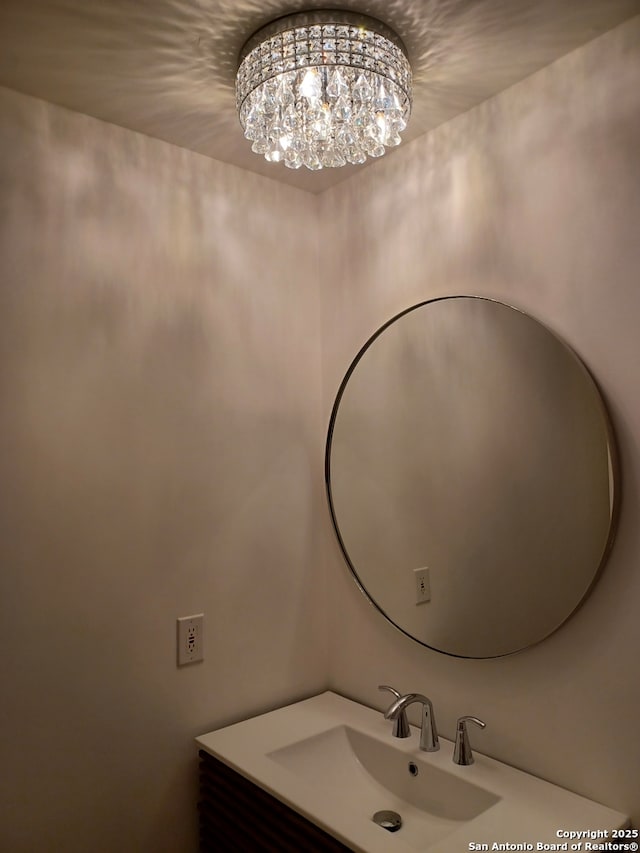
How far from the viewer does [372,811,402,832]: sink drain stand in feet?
4.57

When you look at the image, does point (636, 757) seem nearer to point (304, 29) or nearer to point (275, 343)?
point (275, 343)

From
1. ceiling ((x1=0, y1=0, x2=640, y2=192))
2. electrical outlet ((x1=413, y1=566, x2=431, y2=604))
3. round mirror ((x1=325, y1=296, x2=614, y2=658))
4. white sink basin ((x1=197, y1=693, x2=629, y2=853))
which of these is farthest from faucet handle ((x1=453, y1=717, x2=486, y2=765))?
ceiling ((x1=0, y1=0, x2=640, y2=192))

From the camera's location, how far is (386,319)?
1.77 metres

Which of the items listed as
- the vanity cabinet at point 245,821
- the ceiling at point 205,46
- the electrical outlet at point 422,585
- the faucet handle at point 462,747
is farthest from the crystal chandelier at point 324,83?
the vanity cabinet at point 245,821

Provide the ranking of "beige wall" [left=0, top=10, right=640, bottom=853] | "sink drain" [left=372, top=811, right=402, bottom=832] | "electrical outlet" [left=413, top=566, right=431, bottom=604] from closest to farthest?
"beige wall" [left=0, top=10, right=640, bottom=853], "sink drain" [left=372, top=811, right=402, bottom=832], "electrical outlet" [left=413, top=566, right=431, bottom=604]

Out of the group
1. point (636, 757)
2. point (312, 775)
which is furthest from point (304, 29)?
point (312, 775)

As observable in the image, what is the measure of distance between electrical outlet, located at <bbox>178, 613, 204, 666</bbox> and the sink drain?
0.56 meters

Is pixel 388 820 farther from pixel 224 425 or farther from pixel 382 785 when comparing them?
pixel 224 425

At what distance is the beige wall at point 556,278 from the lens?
1235 millimetres

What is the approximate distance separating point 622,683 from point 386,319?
1.04m

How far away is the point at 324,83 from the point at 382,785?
1556mm

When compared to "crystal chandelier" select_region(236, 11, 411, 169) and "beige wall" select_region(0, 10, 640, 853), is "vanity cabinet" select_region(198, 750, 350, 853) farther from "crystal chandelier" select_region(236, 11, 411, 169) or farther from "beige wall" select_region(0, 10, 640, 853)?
Answer: "crystal chandelier" select_region(236, 11, 411, 169)

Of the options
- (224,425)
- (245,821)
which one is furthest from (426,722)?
(224,425)

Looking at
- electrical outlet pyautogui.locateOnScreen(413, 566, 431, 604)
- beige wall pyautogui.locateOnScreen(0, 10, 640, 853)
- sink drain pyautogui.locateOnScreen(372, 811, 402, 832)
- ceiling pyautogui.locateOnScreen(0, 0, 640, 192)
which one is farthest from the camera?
electrical outlet pyautogui.locateOnScreen(413, 566, 431, 604)
